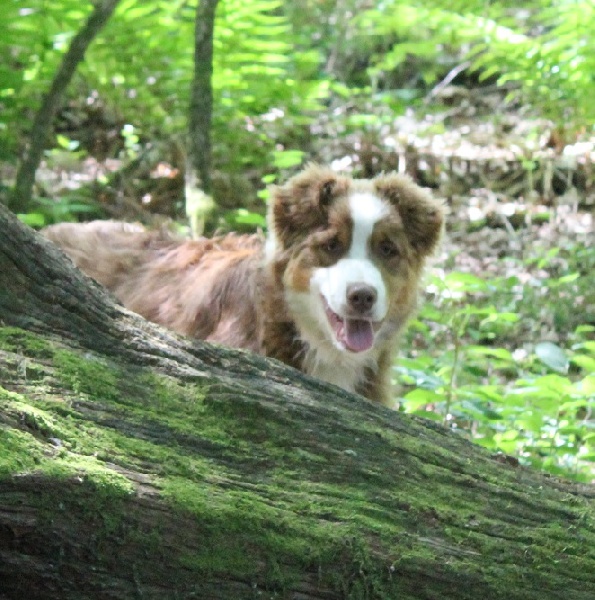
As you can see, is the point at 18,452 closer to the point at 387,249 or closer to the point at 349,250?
the point at 349,250

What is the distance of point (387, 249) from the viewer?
4.75 metres

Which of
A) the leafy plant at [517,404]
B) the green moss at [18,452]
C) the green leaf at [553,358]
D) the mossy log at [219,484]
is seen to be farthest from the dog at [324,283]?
the green moss at [18,452]

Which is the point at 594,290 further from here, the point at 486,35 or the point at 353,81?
the point at 353,81

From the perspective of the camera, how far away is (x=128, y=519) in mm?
1958

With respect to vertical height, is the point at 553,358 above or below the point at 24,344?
below

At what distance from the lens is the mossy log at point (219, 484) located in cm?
192

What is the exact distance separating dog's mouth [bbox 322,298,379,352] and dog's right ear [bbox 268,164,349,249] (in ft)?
1.59

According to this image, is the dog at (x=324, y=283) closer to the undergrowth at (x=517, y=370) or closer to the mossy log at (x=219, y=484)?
the undergrowth at (x=517, y=370)

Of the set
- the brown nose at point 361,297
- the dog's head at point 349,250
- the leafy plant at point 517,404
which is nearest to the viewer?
the leafy plant at point 517,404

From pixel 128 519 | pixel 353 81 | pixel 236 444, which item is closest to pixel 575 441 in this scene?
pixel 236 444

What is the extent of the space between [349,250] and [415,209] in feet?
1.84

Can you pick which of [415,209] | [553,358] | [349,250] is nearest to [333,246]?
[349,250]

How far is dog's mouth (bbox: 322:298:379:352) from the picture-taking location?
15.3ft

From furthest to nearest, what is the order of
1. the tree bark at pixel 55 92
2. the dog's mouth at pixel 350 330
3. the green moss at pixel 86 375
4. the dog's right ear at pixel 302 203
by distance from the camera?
the tree bark at pixel 55 92 → the dog's right ear at pixel 302 203 → the dog's mouth at pixel 350 330 → the green moss at pixel 86 375
